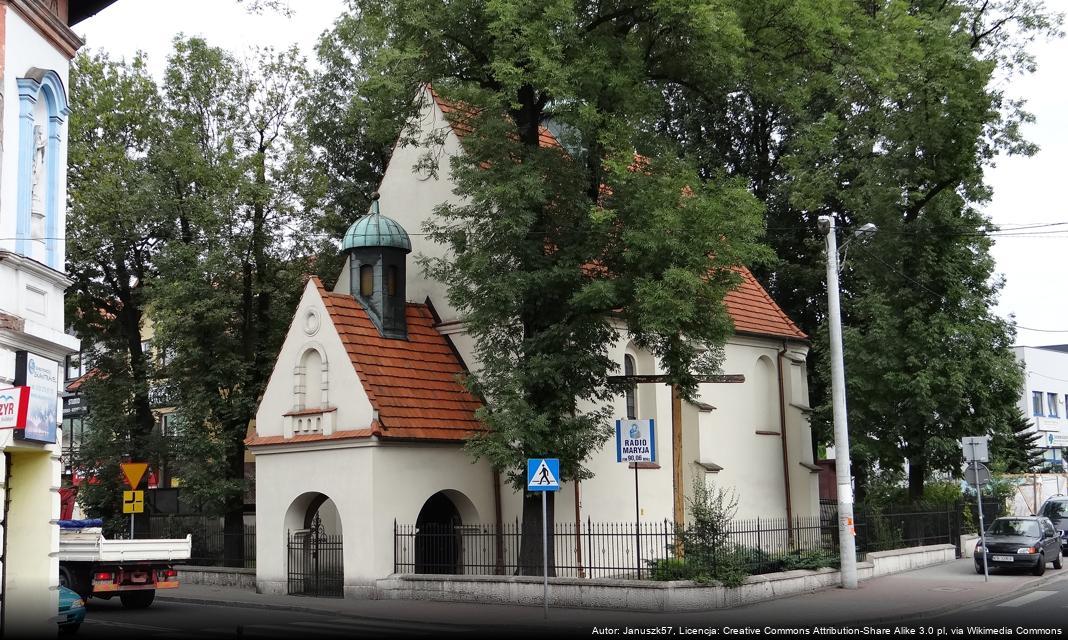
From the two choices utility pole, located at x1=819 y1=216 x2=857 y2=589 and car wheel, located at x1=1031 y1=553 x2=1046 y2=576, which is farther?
car wheel, located at x1=1031 y1=553 x2=1046 y2=576

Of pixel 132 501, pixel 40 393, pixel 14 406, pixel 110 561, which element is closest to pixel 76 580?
pixel 110 561

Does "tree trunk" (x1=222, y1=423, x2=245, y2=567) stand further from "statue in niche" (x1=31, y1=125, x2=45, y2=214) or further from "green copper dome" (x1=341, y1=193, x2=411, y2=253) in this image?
"statue in niche" (x1=31, y1=125, x2=45, y2=214)

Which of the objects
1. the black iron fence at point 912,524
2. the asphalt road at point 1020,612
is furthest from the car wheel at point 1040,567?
the black iron fence at point 912,524

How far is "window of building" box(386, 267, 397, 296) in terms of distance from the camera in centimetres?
2608

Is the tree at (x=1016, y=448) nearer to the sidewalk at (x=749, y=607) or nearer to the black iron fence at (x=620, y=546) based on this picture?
the black iron fence at (x=620, y=546)

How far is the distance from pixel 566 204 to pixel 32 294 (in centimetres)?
1167

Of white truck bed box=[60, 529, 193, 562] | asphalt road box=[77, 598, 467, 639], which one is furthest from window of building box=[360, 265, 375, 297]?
A: asphalt road box=[77, 598, 467, 639]

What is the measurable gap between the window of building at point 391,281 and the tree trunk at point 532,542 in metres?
6.34

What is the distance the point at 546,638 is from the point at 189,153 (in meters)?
20.3

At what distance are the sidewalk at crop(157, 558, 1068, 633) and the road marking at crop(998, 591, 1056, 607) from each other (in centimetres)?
42

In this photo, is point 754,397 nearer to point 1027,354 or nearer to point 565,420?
point 565,420

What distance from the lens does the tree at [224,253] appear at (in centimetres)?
2947

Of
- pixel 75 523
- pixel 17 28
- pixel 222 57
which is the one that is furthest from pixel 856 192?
pixel 17 28

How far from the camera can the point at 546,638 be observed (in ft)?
50.1
